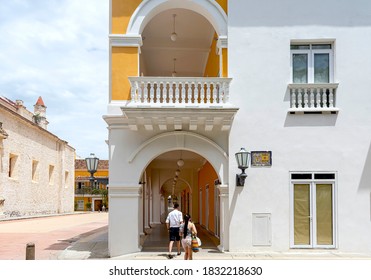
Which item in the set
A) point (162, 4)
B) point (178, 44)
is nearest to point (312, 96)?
point (162, 4)

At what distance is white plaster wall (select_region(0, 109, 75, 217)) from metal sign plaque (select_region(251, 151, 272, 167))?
79.2 feet

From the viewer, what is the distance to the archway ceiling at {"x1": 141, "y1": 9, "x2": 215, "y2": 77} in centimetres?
1585

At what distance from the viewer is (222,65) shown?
12.7 meters

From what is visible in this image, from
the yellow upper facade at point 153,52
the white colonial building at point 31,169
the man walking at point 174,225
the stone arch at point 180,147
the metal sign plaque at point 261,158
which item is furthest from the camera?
the white colonial building at point 31,169

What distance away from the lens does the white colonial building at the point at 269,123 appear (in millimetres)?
12195

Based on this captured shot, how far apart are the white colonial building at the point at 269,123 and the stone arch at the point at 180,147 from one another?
0.09 feet

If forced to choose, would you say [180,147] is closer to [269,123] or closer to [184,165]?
[269,123]

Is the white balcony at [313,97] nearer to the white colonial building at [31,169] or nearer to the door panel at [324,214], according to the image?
the door panel at [324,214]

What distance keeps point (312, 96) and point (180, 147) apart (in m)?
3.84

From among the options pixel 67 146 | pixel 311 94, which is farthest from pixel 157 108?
pixel 67 146

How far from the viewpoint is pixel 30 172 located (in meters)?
37.5

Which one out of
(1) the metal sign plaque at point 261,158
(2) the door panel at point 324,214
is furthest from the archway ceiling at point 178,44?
(2) the door panel at point 324,214
